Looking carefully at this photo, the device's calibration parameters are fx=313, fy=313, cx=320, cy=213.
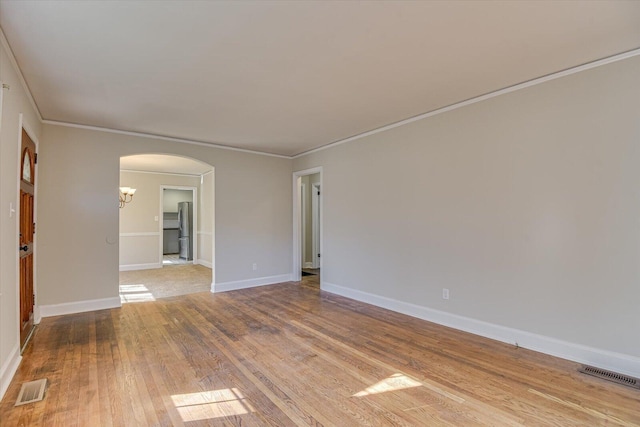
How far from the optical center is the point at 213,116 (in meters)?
3.97

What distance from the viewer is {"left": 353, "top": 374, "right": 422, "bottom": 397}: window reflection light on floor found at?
230 cm

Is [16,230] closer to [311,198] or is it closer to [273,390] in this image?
[273,390]

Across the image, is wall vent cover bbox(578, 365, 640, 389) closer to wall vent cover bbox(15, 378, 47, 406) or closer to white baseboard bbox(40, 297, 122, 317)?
wall vent cover bbox(15, 378, 47, 406)

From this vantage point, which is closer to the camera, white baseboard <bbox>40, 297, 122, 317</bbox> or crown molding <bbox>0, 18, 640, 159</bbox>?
crown molding <bbox>0, 18, 640, 159</bbox>

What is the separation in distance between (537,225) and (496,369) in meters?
1.38

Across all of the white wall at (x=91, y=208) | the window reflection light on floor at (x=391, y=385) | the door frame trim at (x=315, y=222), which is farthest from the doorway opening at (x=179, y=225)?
the window reflection light on floor at (x=391, y=385)

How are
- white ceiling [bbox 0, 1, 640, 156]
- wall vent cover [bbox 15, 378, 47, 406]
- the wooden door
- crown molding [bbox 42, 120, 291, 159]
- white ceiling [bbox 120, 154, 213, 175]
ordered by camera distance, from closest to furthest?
1. white ceiling [bbox 0, 1, 640, 156]
2. wall vent cover [bbox 15, 378, 47, 406]
3. the wooden door
4. crown molding [bbox 42, 120, 291, 159]
5. white ceiling [bbox 120, 154, 213, 175]

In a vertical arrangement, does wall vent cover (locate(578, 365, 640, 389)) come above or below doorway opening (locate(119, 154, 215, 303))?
below

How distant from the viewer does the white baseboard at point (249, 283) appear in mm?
5453

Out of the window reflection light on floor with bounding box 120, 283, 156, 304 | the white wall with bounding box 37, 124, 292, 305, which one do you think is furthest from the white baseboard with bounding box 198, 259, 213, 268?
the white wall with bounding box 37, 124, 292, 305

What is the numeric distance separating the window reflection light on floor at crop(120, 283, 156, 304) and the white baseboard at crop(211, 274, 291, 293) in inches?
39.5

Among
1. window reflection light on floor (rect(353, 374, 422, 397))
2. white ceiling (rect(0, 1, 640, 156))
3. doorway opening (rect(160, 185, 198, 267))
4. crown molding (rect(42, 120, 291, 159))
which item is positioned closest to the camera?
white ceiling (rect(0, 1, 640, 156))

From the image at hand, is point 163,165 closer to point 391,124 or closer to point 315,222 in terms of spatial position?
point 315,222

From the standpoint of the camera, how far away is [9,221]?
2529 mm
